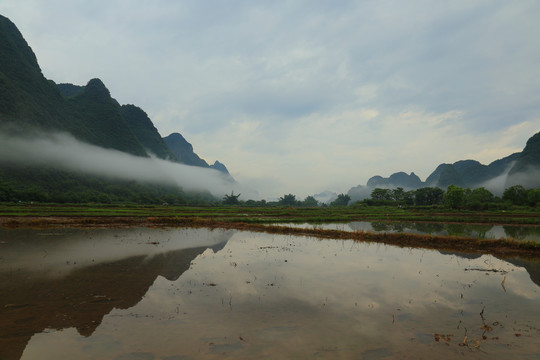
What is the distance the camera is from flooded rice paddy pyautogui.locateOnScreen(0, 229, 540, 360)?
5734mm

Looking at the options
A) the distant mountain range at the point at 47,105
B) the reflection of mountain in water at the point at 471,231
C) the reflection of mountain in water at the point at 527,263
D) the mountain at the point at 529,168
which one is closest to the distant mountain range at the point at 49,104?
the distant mountain range at the point at 47,105

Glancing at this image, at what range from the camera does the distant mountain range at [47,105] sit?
289ft

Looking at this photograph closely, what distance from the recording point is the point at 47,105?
348ft

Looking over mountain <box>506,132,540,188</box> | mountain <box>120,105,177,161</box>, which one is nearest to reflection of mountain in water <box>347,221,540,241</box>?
mountain <box>506,132,540,188</box>

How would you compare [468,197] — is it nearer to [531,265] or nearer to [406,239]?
[406,239]

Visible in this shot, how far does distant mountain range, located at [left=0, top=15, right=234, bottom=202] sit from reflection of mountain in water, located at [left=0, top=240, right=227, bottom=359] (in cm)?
7868

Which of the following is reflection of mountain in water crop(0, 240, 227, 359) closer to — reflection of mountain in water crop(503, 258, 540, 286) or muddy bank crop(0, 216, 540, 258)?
muddy bank crop(0, 216, 540, 258)

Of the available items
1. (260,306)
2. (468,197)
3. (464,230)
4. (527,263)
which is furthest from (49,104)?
(468,197)

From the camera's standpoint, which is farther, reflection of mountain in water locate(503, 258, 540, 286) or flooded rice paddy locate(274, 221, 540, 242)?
flooded rice paddy locate(274, 221, 540, 242)

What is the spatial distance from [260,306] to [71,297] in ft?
19.8

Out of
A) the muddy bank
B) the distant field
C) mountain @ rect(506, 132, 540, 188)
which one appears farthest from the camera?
mountain @ rect(506, 132, 540, 188)

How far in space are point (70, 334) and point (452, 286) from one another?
41.7 feet

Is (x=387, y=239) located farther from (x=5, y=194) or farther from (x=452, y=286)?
(x=5, y=194)

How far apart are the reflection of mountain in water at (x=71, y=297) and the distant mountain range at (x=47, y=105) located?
78.7 m
